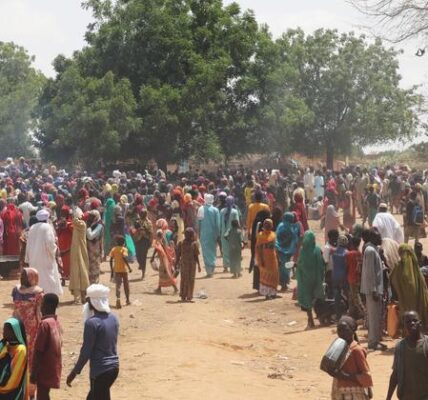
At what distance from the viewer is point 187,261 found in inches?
709

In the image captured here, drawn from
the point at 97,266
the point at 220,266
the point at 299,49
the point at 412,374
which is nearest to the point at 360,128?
the point at 299,49

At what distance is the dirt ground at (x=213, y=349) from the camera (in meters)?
12.0

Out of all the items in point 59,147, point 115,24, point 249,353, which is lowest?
point 249,353

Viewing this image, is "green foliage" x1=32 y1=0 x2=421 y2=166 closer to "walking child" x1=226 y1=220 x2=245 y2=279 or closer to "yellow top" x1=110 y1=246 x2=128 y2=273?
"walking child" x1=226 y1=220 x2=245 y2=279

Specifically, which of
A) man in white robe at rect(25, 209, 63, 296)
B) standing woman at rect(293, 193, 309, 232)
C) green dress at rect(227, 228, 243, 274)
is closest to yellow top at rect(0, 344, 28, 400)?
man in white robe at rect(25, 209, 63, 296)

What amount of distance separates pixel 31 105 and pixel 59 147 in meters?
27.1

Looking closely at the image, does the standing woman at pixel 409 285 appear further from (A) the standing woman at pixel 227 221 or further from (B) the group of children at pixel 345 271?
(A) the standing woman at pixel 227 221

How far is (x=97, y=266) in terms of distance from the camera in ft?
58.6

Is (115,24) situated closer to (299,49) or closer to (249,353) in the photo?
(299,49)

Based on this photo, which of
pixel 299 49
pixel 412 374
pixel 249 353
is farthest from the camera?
pixel 299 49

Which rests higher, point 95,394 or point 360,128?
point 360,128

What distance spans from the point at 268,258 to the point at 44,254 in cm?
426

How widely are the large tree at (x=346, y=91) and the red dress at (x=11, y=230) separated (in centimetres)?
Answer: 3123

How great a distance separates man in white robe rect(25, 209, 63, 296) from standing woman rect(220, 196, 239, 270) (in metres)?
6.16
